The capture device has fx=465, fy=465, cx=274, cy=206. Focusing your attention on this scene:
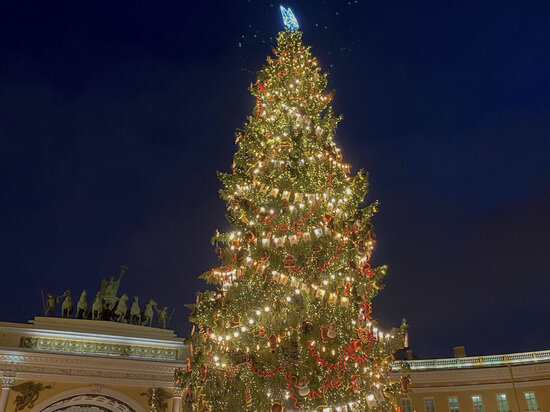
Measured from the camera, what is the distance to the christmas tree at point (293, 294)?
8547 mm

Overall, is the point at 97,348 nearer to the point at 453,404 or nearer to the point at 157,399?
the point at 157,399

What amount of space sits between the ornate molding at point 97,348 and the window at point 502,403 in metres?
15.1

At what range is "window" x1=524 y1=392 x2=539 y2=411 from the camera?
20812mm

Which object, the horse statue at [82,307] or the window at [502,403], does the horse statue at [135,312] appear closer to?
the horse statue at [82,307]

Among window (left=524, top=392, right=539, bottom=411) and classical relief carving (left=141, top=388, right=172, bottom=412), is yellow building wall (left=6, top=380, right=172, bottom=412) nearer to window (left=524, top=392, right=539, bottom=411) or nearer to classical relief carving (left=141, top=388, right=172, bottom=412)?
classical relief carving (left=141, top=388, right=172, bottom=412)

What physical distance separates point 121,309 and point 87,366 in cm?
319

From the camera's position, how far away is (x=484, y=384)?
71.7ft

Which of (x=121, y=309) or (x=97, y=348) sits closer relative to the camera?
(x=97, y=348)

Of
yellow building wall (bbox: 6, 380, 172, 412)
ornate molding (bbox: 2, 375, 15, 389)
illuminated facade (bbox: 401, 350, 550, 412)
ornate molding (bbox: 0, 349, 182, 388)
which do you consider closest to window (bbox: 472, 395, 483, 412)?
illuminated facade (bbox: 401, 350, 550, 412)

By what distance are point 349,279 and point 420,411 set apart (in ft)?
51.9

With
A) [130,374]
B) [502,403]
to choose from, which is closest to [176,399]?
[130,374]

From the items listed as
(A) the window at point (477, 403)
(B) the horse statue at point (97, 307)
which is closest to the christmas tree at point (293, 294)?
(B) the horse statue at point (97, 307)

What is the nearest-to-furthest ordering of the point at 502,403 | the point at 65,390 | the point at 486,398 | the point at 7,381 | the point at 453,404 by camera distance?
the point at 7,381 < the point at 65,390 < the point at 502,403 < the point at 486,398 < the point at 453,404

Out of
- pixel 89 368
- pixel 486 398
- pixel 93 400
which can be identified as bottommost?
pixel 486 398
